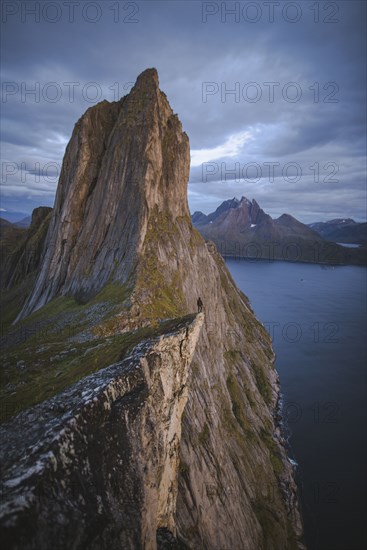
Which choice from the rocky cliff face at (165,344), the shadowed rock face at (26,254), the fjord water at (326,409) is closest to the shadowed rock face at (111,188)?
the rocky cliff face at (165,344)

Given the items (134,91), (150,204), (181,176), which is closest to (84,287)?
(150,204)

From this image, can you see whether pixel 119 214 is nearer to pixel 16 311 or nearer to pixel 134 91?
pixel 134 91

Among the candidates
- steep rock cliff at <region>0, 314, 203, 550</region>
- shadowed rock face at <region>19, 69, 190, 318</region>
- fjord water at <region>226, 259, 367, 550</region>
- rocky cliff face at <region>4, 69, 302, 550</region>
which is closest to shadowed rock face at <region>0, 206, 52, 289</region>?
rocky cliff face at <region>4, 69, 302, 550</region>

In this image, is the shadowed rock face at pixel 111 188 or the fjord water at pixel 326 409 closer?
the fjord water at pixel 326 409

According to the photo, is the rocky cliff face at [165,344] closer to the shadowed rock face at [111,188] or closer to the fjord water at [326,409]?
the shadowed rock face at [111,188]

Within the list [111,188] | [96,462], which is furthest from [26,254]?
[96,462]

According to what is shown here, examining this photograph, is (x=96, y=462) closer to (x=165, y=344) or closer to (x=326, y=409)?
(x=165, y=344)
